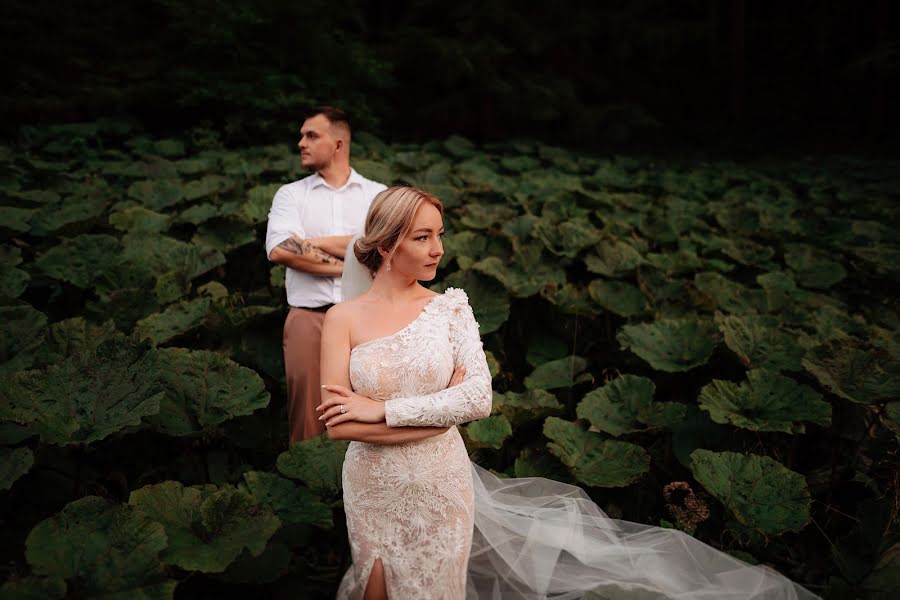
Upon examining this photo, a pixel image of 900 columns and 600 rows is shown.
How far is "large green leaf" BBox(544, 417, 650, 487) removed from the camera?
2455mm

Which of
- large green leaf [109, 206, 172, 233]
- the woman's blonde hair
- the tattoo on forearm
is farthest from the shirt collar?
large green leaf [109, 206, 172, 233]

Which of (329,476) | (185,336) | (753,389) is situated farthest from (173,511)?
(753,389)

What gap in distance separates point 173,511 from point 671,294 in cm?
337

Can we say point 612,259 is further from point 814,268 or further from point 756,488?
point 756,488

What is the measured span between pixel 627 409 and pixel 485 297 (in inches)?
49.8

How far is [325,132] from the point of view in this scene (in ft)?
9.25

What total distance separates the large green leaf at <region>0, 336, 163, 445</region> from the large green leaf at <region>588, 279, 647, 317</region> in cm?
281

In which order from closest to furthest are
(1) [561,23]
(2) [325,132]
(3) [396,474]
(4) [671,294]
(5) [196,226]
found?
(3) [396,474] < (2) [325,132] < (4) [671,294] < (5) [196,226] < (1) [561,23]

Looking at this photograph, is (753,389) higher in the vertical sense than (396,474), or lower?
lower

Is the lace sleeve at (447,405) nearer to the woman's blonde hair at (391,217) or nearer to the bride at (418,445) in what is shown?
the bride at (418,445)

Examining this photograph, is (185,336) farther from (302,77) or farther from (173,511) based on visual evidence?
(302,77)

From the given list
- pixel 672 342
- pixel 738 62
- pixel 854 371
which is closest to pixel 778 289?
pixel 672 342

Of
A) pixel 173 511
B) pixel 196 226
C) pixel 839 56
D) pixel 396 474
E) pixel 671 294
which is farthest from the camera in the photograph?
pixel 839 56

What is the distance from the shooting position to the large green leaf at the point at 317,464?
2.18 metres
